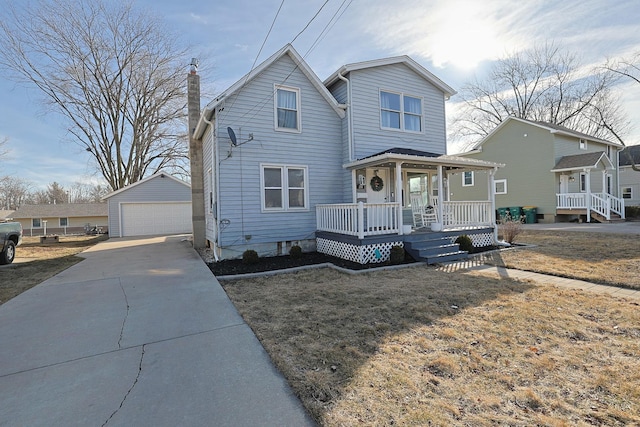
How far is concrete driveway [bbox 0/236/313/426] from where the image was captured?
2332mm

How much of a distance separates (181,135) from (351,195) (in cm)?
2017

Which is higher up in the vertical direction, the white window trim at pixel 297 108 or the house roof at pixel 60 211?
the white window trim at pixel 297 108

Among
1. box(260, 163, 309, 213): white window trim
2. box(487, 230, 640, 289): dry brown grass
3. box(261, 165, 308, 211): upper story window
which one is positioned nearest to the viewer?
box(487, 230, 640, 289): dry brown grass

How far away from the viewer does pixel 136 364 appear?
3.13 metres

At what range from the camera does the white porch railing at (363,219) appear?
8164 mm

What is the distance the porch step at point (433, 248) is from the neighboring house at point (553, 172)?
13688 millimetres

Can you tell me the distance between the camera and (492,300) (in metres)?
4.76

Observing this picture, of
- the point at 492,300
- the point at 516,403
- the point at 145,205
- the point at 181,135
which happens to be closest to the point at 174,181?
the point at 145,205

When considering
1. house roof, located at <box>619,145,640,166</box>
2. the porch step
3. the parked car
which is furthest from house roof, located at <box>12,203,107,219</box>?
house roof, located at <box>619,145,640,166</box>

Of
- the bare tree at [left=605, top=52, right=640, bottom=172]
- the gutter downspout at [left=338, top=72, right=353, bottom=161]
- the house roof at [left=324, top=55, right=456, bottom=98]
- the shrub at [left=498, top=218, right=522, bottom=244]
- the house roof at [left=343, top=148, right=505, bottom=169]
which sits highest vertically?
the bare tree at [left=605, top=52, right=640, bottom=172]

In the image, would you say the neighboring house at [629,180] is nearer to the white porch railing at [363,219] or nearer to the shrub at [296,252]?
the white porch railing at [363,219]

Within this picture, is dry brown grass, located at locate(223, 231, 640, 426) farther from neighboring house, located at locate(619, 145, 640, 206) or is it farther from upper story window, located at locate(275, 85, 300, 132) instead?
neighboring house, located at locate(619, 145, 640, 206)

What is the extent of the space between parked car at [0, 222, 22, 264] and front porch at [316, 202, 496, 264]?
980cm

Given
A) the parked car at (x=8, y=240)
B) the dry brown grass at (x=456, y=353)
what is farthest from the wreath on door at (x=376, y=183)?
the parked car at (x=8, y=240)
